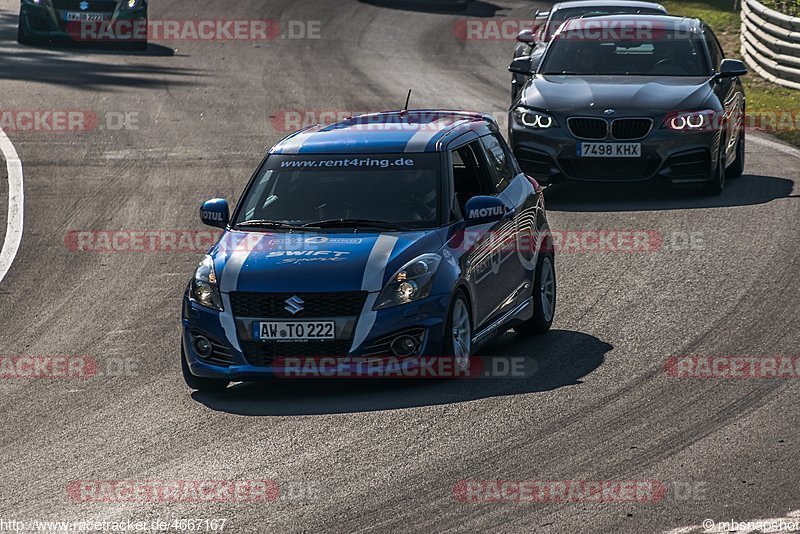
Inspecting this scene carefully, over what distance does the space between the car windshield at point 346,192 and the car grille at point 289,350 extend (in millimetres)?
1073

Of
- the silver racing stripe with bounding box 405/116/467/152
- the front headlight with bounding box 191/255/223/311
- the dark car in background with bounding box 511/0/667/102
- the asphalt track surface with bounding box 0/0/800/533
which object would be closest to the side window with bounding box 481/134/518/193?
the silver racing stripe with bounding box 405/116/467/152

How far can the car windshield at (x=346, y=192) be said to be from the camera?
10.3m

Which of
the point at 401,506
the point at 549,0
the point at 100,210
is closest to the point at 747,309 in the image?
the point at 401,506

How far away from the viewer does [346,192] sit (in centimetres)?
1045

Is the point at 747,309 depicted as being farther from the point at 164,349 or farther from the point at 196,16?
the point at 196,16

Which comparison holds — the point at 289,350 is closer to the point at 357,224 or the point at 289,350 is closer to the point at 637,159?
the point at 357,224

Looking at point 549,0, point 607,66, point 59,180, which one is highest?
point 607,66

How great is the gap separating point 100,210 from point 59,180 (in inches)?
67.4

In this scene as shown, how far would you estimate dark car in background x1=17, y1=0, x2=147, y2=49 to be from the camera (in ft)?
88.4

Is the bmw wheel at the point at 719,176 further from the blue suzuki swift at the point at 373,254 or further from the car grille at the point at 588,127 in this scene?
the blue suzuki swift at the point at 373,254

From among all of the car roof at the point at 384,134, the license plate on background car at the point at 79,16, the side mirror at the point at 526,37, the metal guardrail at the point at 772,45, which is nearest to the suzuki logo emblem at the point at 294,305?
the car roof at the point at 384,134

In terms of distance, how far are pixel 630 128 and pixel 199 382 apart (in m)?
7.68

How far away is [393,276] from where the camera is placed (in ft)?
31.4

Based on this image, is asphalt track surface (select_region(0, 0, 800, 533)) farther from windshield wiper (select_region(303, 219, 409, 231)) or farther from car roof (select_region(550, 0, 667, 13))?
car roof (select_region(550, 0, 667, 13))
